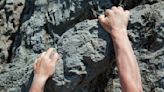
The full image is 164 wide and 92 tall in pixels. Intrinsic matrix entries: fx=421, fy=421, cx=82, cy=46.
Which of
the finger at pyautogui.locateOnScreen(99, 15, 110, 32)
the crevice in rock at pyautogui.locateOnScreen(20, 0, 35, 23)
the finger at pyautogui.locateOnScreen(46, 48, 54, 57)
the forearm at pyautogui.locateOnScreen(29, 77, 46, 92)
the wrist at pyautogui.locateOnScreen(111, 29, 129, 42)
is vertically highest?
the crevice in rock at pyautogui.locateOnScreen(20, 0, 35, 23)

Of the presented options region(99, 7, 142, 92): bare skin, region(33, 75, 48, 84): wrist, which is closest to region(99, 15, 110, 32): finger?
region(99, 7, 142, 92): bare skin

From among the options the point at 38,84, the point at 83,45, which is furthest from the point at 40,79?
the point at 83,45

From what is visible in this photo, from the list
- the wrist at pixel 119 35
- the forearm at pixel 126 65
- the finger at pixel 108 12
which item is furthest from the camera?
the finger at pixel 108 12

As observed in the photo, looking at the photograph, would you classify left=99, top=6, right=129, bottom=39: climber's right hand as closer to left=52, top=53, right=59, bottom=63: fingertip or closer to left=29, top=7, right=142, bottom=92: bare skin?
left=29, top=7, right=142, bottom=92: bare skin

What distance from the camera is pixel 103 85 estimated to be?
343 cm

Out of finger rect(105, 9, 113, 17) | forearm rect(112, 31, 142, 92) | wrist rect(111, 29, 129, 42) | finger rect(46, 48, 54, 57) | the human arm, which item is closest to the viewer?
forearm rect(112, 31, 142, 92)

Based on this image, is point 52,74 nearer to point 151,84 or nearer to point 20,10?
point 151,84

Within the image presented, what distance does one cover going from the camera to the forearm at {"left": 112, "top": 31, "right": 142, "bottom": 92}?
282 cm

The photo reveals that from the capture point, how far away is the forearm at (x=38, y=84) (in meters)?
3.28

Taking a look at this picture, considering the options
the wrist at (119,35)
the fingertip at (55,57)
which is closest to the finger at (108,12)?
the wrist at (119,35)

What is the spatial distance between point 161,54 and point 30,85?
3.63 feet

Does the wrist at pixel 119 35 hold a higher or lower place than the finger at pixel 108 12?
lower

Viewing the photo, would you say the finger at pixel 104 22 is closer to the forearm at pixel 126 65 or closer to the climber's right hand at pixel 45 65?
the forearm at pixel 126 65

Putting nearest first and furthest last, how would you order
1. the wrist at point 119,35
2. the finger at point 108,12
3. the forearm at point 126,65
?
the forearm at point 126,65 → the wrist at point 119,35 → the finger at point 108,12
